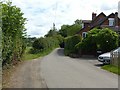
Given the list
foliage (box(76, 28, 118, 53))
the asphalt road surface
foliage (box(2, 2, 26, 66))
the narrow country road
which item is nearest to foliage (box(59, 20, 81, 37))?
foliage (box(76, 28, 118, 53))

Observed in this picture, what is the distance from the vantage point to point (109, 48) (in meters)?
43.8

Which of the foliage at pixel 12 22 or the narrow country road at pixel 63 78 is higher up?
the foliage at pixel 12 22

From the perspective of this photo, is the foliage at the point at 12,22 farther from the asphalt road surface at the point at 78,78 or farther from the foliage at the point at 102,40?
the foliage at the point at 102,40

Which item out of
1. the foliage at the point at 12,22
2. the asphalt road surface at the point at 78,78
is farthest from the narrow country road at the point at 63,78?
the foliage at the point at 12,22

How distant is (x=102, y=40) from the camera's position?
4447 centimetres

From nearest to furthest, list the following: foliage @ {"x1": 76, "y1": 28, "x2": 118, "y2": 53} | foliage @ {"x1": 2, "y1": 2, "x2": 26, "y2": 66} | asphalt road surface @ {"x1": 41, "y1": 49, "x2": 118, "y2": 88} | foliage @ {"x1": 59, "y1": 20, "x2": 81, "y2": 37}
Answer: asphalt road surface @ {"x1": 41, "y1": 49, "x2": 118, "y2": 88}
foliage @ {"x1": 2, "y1": 2, "x2": 26, "y2": 66}
foliage @ {"x1": 76, "y1": 28, "x2": 118, "y2": 53}
foliage @ {"x1": 59, "y1": 20, "x2": 81, "y2": 37}

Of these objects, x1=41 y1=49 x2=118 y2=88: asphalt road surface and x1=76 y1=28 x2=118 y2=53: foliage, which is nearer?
x1=41 y1=49 x2=118 y2=88: asphalt road surface

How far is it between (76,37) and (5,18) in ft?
96.9

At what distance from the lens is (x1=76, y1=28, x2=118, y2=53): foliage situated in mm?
43875

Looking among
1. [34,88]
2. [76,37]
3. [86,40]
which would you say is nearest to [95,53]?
[86,40]

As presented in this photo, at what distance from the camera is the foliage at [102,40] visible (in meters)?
43.9

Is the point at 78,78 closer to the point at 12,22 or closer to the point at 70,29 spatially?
the point at 12,22

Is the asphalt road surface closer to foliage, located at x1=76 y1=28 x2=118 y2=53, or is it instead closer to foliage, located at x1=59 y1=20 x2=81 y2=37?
foliage, located at x1=76 y1=28 x2=118 y2=53

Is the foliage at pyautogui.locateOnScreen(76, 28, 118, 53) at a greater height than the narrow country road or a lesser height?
greater
